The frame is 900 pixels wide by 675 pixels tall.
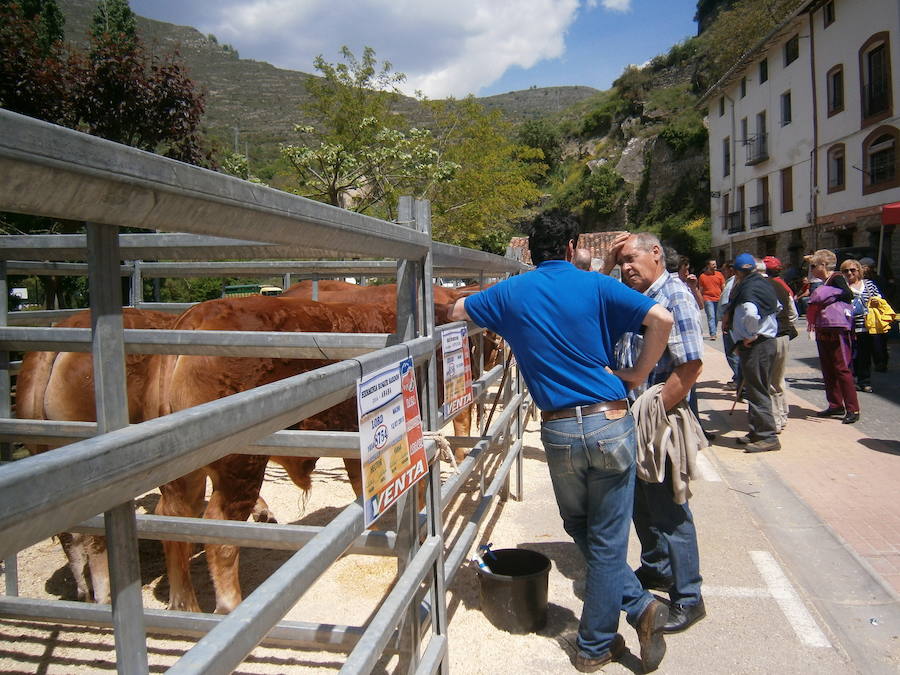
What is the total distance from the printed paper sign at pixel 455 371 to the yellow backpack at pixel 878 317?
806cm

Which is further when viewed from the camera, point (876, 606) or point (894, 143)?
point (894, 143)

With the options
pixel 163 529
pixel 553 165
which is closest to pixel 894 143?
pixel 163 529

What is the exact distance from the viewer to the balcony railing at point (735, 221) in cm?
3591

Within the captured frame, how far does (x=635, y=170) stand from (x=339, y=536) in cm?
6265

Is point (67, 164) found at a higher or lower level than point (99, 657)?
higher

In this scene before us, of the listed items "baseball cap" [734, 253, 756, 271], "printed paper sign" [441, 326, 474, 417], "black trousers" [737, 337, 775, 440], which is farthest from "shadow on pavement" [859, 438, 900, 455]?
"printed paper sign" [441, 326, 474, 417]

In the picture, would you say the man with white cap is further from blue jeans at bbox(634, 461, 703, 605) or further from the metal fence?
the metal fence

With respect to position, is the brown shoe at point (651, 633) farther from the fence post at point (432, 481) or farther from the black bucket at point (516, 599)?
the fence post at point (432, 481)

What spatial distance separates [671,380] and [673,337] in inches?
9.0

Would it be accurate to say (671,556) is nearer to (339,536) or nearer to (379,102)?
(339,536)

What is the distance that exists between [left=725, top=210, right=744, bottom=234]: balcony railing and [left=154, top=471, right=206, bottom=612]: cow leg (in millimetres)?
37510

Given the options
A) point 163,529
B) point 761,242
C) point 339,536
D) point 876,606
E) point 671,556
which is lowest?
point 876,606

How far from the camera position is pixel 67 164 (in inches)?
31.5

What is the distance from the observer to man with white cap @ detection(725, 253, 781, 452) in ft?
21.4
